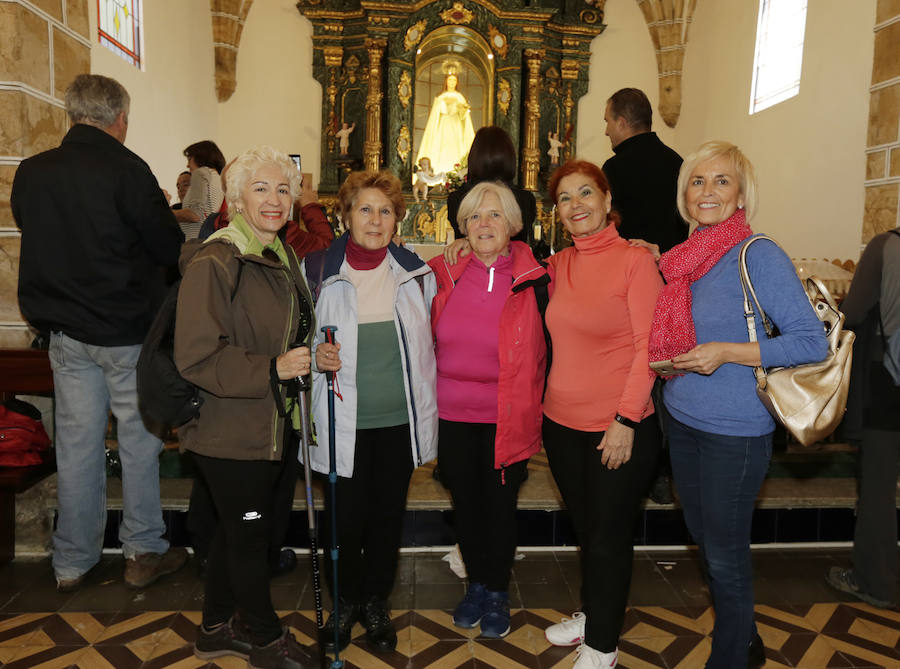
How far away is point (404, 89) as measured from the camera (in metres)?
10.9

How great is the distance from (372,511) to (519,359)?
83 centimetres

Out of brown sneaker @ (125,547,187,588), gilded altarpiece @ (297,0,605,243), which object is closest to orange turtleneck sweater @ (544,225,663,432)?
brown sneaker @ (125,547,187,588)

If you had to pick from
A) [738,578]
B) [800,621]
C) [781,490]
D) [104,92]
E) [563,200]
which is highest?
[104,92]

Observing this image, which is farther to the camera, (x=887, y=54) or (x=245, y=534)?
(x=887, y=54)

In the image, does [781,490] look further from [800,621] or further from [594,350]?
[594,350]

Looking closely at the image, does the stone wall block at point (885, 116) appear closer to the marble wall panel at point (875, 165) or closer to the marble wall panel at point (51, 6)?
the marble wall panel at point (875, 165)

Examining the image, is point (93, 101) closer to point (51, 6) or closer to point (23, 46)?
point (23, 46)

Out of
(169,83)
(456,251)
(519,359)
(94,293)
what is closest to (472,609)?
(519,359)

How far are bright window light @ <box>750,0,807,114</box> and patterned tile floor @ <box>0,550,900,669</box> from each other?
641cm

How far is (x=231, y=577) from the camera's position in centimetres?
230

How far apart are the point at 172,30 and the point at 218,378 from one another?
858 cm

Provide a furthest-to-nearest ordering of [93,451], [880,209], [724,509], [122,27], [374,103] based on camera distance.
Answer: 1. [374,103]
2. [122,27]
3. [880,209]
4. [93,451]
5. [724,509]

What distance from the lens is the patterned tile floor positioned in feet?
8.45

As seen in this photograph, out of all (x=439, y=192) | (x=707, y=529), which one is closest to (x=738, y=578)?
(x=707, y=529)
